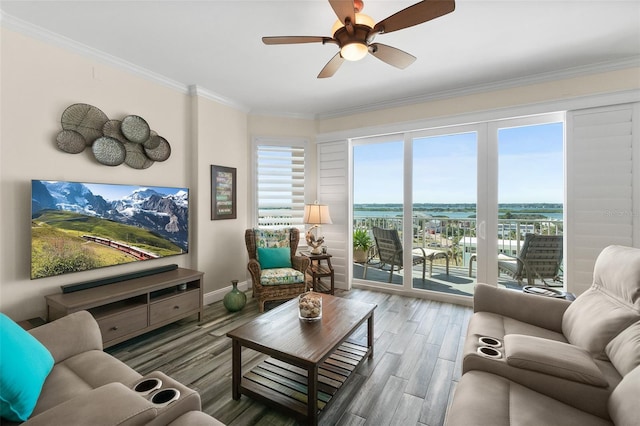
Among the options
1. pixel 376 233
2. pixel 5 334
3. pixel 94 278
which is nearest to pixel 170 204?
pixel 94 278

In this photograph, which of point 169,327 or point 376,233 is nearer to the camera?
point 169,327

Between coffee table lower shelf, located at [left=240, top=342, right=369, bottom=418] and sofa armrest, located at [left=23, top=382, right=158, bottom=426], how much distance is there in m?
0.94

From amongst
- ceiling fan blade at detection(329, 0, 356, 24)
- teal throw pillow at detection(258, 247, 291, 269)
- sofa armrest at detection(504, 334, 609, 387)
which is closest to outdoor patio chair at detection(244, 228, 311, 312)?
teal throw pillow at detection(258, 247, 291, 269)

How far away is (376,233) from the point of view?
4.28 metres

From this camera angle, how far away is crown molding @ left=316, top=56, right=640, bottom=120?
2.87 metres

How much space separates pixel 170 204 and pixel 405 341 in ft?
9.68

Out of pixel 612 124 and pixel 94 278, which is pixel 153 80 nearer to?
pixel 94 278

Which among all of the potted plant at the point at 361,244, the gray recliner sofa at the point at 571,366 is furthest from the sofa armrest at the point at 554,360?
the potted plant at the point at 361,244

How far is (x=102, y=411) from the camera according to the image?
977 mm

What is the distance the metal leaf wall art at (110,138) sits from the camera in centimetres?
254

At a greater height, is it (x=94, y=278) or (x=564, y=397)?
(x=94, y=278)

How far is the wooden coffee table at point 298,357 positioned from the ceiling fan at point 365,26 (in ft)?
6.42

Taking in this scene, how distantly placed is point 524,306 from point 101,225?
3.69 metres

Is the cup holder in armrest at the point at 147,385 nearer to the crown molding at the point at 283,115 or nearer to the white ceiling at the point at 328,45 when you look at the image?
the white ceiling at the point at 328,45
